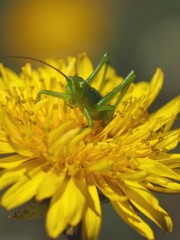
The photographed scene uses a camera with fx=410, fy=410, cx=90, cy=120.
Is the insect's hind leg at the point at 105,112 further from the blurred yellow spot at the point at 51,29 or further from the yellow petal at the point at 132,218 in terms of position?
the blurred yellow spot at the point at 51,29

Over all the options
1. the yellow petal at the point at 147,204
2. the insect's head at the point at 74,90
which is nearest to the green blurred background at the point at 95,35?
the insect's head at the point at 74,90

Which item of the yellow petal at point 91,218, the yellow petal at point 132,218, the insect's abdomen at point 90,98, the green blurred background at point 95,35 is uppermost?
the green blurred background at point 95,35

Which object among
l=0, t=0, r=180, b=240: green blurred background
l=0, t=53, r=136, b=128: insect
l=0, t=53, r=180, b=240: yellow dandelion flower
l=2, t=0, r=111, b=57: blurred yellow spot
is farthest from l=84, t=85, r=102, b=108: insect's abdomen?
l=2, t=0, r=111, b=57: blurred yellow spot

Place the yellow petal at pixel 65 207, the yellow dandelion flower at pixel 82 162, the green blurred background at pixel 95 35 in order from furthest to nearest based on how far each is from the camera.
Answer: the green blurred background at pixel 95 35 → the yellow dandelion flower at pixel 82 162 → the yellow petal at pixel 65 207

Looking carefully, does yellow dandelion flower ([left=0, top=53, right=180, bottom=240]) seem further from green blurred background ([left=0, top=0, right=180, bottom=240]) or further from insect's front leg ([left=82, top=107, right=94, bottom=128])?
green blurred background ([left=0, top=0, right=180, bottom=240])

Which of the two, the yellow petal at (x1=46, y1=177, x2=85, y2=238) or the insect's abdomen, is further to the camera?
the insect's abdomen

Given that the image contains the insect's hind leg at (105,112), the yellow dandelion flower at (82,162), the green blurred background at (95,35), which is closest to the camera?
the yellow dandelion flower at (82,162)
